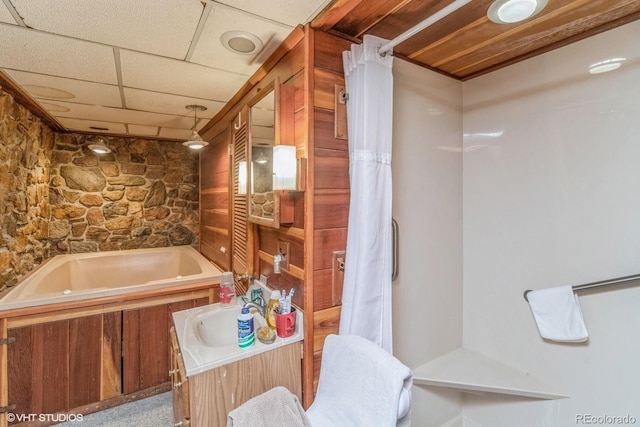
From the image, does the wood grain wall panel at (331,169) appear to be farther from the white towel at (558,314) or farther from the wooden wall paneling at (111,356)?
the wooden wall paneling at (111,356)

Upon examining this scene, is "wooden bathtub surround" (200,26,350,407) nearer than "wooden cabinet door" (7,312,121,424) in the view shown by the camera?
Yes

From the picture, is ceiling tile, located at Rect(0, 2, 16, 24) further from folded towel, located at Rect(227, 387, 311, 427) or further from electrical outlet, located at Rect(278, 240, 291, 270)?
A: folded towel, located at Rect(227, 387, 311, 427)

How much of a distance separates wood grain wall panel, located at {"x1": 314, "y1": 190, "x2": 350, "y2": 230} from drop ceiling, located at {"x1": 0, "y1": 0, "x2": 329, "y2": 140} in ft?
2.68

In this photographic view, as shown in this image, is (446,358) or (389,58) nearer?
(389,58)

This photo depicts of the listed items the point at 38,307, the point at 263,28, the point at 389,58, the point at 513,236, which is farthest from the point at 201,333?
the point at 513,236

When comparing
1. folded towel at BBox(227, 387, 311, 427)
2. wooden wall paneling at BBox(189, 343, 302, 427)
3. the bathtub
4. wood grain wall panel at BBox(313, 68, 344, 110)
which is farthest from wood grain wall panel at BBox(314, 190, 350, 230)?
the bathtub

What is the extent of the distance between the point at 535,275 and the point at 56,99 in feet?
12.0

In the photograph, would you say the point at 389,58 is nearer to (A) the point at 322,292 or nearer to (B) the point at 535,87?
(B) the point at 535,87

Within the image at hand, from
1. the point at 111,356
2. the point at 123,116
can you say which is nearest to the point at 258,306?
the point at 111,356

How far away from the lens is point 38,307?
6.27ft

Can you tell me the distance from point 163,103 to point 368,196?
6.65 feet

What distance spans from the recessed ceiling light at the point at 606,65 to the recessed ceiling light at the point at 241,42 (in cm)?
171

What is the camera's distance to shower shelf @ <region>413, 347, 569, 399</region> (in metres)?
1.60

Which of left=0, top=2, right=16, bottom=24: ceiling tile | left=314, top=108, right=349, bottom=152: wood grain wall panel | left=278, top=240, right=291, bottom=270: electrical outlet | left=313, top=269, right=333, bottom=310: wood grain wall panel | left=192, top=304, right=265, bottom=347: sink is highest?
left=0, top=2, right=16, bottom=24: ceiling tile
